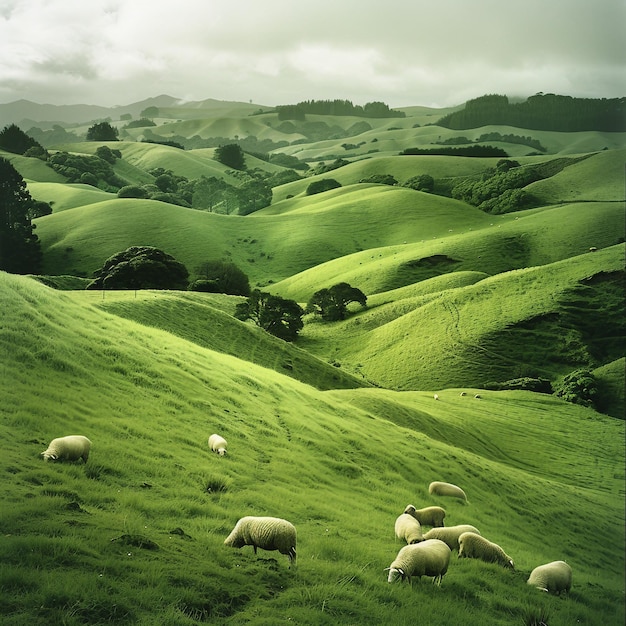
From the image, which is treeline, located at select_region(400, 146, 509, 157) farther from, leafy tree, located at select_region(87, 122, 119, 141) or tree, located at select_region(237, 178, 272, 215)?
leafy tree, located at select_region(87, 122, 119, 141)

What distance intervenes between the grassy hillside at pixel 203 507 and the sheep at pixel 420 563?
147 millimetres

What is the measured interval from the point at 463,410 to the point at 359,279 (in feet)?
135

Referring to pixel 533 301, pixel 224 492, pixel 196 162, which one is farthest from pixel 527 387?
pixel 196 162

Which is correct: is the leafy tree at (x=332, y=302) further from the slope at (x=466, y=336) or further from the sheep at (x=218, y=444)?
the sheep at (x=218, y=444)

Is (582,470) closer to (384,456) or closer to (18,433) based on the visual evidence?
(384,456)

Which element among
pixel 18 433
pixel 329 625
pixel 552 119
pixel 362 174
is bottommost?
pixel 329 625

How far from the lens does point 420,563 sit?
605 cm

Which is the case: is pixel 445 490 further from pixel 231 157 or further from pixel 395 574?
pixel 231 157

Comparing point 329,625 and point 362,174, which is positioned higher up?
point 362,174

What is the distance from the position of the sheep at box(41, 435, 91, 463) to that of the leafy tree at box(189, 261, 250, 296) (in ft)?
84.9

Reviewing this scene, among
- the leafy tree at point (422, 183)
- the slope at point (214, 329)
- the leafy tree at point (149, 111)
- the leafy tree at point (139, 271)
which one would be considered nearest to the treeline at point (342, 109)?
the leafy tree at point (149, 111)

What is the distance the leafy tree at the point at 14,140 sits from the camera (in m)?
15.4

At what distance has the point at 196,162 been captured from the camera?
6073 inches

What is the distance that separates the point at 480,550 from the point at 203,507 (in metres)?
3.99
